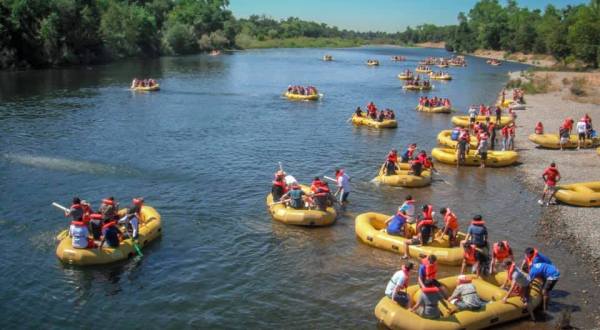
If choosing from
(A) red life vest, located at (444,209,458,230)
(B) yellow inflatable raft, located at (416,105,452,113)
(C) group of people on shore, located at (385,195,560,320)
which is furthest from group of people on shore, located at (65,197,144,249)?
(B) yellow inflatable raft, located at (416,105,452,113)

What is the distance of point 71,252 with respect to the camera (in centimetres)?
1591

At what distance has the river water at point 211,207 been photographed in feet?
47.1

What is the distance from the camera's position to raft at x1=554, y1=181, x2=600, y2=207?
21406 millimetres

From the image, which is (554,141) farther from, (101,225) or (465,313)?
(101,225)

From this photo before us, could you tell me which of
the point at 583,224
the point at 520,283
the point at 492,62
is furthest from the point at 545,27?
the point at 520,283

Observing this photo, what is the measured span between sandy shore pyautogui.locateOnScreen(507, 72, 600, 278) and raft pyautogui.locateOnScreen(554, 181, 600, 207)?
242 mm

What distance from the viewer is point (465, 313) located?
42.9ft

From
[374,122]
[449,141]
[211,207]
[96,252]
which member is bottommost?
[211,207]

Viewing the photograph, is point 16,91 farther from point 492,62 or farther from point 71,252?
point 492,62

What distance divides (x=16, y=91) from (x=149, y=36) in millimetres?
59263

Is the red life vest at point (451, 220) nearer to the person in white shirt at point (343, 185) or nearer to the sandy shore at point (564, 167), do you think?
the sandy shore at point (564, 167)

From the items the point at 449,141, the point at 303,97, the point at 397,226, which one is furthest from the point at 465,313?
the point at 303,97

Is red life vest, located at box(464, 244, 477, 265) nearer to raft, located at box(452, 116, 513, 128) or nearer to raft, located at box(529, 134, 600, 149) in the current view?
raft, located at box(529, 134, 600, 149)

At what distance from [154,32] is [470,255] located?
10313cm
